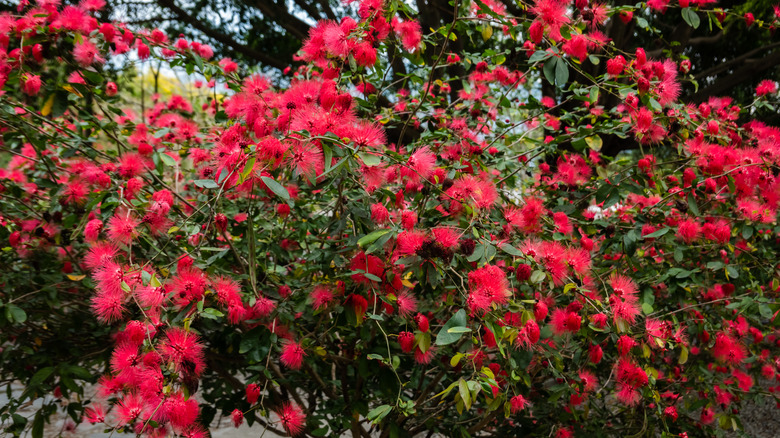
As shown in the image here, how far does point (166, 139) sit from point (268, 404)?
1527 mm

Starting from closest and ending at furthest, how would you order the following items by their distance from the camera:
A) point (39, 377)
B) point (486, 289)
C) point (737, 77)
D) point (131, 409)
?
point (131, 409)
point (486, 289)
point (39, 377)
point (737, 77)

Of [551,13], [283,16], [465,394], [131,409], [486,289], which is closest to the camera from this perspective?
[465,394]

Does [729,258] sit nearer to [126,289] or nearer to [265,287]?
[265,287]

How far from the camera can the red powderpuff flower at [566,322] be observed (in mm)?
1569

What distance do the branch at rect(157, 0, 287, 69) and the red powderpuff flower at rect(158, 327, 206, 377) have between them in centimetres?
393

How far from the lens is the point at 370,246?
1.43 metres

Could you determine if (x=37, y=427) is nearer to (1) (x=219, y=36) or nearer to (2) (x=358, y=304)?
(2) (x=358, y=304)

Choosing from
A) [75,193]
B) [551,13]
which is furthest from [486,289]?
[75,193]

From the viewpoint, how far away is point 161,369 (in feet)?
4.18

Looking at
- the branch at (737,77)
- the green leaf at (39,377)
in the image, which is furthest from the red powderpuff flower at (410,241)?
the branch at (737,77)

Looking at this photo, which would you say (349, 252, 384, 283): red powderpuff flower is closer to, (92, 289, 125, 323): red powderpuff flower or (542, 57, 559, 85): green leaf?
(92, 289, 125, 323): red powderpuff flower

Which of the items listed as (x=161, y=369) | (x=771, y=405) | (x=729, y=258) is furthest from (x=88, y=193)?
(x=771, y=405)

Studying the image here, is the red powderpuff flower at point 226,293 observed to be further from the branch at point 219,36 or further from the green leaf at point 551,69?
the branch at point 219,36

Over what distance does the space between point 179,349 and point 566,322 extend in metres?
1.10
